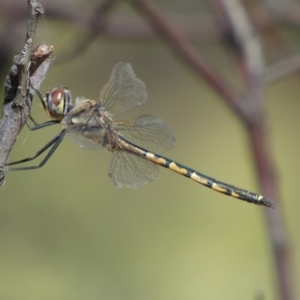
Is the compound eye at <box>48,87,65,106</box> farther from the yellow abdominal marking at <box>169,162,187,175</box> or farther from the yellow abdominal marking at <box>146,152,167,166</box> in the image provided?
the yellow abdominal marking at <box>169,162,187,175</box>

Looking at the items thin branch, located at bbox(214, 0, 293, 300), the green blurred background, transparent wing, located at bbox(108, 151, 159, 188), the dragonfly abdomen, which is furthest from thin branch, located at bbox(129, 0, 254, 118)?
the green blurred background

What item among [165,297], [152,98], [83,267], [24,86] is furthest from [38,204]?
[24,86]

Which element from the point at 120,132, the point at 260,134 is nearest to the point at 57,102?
the point at 120,132

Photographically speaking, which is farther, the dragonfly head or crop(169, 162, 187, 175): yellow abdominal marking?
crop(169, 162, 187, 175): yellow abdominal marking

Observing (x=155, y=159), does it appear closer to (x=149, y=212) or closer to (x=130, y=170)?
(x=130, y=170)

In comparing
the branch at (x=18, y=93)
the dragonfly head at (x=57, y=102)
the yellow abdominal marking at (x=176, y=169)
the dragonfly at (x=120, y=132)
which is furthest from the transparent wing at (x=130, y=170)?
the branch at (x=18, y=93)

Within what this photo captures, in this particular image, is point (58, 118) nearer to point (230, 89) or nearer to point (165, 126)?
point (165, 126)

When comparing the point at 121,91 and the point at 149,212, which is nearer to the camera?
the point at 121,91

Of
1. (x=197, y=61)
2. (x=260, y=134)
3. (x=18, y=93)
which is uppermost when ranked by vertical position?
(x=197, y=61)
